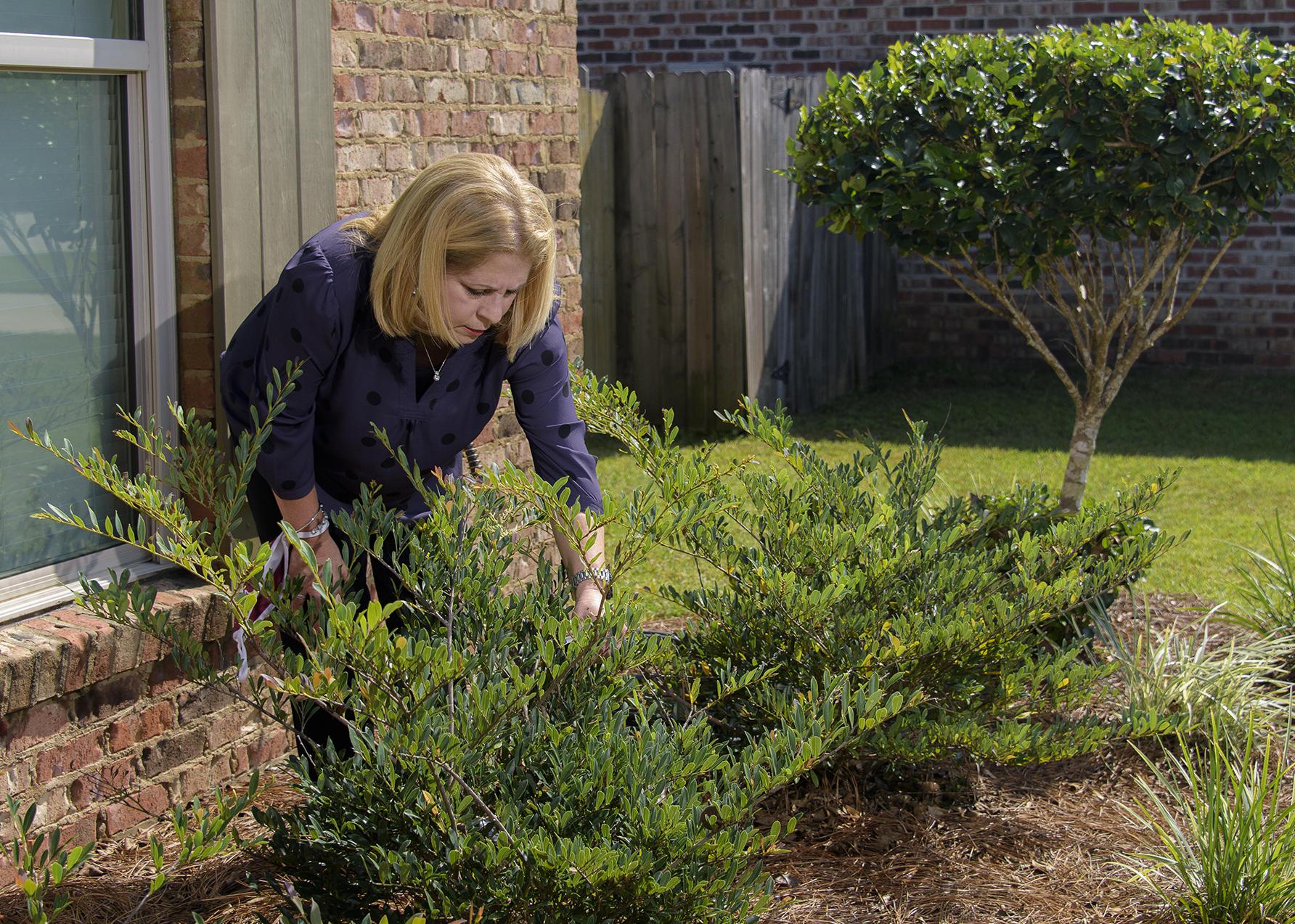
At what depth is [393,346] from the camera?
2.88 metres

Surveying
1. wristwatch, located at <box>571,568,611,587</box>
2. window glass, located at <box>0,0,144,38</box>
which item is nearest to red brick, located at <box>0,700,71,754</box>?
wristwatch, located at <box>571,568,611,587</box>

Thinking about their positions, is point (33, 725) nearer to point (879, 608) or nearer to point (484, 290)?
point (484, 290)

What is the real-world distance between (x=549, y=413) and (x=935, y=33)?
338 inches

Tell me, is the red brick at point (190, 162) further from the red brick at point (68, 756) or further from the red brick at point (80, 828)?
the red brick at point (80, 828)

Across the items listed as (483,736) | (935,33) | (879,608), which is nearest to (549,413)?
(879,608)

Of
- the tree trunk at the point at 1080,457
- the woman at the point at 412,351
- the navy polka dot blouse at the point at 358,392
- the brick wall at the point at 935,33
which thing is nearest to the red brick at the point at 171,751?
the woman at the point at 412,351

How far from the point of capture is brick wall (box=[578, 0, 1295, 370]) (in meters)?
10.3

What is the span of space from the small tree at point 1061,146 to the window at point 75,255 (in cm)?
231

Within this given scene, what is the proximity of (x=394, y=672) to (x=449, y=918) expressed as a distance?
49cm

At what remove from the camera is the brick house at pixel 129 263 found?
3088 millimetres

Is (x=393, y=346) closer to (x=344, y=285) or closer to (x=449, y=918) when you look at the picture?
(x=344, y=285)

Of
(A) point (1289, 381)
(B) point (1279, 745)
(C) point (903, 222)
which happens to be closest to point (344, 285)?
(C) point (903, 222)

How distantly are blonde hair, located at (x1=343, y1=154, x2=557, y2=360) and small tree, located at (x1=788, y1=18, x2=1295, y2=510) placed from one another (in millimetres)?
2133

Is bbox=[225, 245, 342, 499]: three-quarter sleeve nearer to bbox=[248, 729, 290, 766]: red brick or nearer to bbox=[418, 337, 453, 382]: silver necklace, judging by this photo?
bbox=[418, 337, 453, 382]: silver necklace
